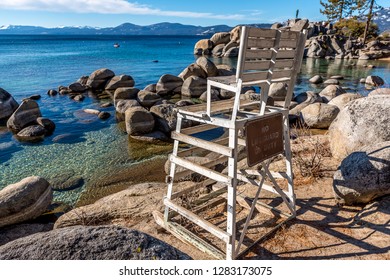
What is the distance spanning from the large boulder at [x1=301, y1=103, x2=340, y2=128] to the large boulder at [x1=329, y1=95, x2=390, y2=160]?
642 centimetres

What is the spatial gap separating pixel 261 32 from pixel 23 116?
16.5m

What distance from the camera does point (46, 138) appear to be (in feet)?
48.0

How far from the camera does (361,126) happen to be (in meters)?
7.23

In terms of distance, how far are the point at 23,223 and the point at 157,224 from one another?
445 centimetres

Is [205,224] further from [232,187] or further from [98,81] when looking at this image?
[98,81]

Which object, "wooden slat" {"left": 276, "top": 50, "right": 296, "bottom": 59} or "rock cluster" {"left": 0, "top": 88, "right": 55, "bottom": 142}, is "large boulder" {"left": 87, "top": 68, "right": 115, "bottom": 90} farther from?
"wooden slat" {"left": 276, "top": 50, "right": 296, "bottom": 59}

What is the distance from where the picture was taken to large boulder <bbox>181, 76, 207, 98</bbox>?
911 inches

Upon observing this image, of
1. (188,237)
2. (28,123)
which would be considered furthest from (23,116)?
(188,237)

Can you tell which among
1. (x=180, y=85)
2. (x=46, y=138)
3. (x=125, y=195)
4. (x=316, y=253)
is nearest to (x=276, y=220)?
(x=316, y=253)

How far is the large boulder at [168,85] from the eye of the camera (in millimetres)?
23945

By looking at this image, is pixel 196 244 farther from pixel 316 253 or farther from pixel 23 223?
pixel 23 223

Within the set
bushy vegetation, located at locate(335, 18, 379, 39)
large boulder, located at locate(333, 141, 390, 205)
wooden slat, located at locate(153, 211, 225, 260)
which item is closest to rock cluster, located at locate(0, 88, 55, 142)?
wooden slat, located at locate(153, 211, 225, 260)
